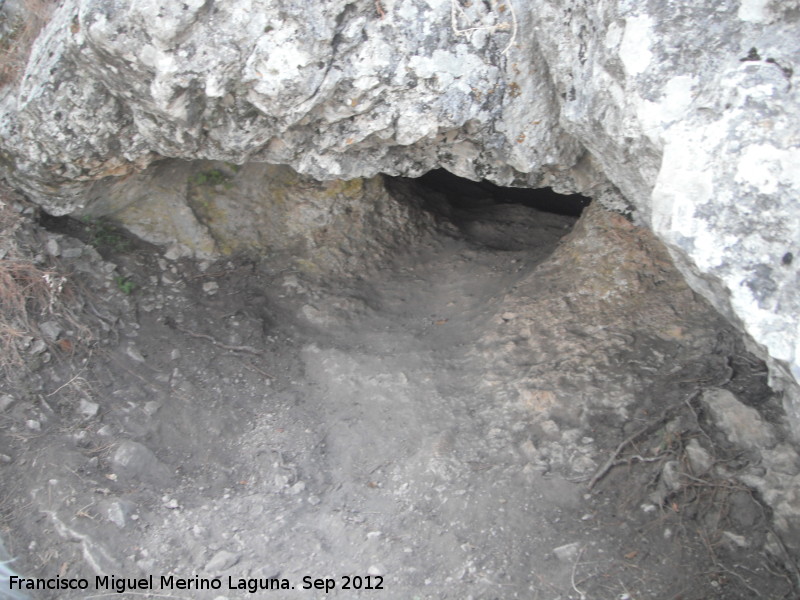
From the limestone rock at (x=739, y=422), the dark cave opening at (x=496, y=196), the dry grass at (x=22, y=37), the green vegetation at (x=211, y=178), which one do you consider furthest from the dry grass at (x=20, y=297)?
the limestone rock at (x=739, y=422)

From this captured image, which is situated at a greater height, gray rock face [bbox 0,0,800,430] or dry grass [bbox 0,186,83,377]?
gray rock face [bbox 0,0,800,430]

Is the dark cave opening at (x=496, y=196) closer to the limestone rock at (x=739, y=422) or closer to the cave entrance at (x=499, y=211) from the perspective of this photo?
the cave entrance at (x=499, y=211)

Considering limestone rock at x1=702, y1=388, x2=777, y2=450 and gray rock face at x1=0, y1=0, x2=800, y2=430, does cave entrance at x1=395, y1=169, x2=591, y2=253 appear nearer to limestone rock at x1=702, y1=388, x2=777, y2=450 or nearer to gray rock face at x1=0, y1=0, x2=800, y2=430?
gray rock face at x1=0, y1=0, x2=800, y2=430

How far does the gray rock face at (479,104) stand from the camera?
1.74m

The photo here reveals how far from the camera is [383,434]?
3072mm

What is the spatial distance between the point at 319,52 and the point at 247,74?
0.91 feet

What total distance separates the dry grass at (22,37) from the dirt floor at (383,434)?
74cm

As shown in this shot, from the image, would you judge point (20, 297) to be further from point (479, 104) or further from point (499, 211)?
point (499, 211)

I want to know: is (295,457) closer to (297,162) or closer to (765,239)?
(297,162)

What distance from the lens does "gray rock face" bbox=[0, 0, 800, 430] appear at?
1.74 m

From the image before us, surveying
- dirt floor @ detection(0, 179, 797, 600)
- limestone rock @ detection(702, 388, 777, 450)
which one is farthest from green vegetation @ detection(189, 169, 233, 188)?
limestone rock @ detection(702, 388, 777, 450)

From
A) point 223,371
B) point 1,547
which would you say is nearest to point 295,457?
point 223,371

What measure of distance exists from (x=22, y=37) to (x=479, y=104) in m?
2.20

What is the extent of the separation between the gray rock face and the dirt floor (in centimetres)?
65
